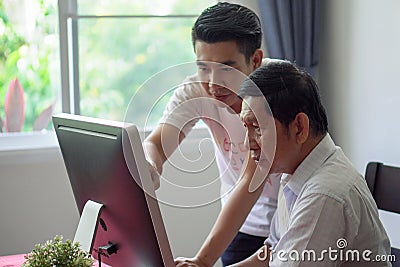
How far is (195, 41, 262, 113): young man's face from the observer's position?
1808 mm

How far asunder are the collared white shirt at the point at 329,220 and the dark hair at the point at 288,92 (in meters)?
0.07

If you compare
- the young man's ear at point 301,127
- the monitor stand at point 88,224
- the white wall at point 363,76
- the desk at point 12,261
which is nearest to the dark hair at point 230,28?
the young man's ear at point 301,127

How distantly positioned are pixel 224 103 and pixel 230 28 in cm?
22

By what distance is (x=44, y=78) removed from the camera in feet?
9.86

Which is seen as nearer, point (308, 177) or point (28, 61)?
point (308, 177)

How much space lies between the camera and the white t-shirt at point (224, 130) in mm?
2078

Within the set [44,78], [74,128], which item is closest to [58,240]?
[74,128]

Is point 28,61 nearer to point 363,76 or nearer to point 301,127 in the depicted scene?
point 363,76

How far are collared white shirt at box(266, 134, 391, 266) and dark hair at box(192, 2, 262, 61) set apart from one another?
17.8 inches

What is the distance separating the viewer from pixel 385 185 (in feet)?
7.73

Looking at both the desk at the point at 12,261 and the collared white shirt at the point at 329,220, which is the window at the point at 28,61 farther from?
the collared white shirt at the point at 329,220

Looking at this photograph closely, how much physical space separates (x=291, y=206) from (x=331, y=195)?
189mm

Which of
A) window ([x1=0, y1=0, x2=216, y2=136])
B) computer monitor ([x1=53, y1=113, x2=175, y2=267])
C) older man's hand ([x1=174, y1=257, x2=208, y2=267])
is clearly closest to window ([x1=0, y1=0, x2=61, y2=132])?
window ([x1=0, y1=0, x2=216, y2=136])

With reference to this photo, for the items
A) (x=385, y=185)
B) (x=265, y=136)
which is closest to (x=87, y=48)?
(x=385, y=185)
